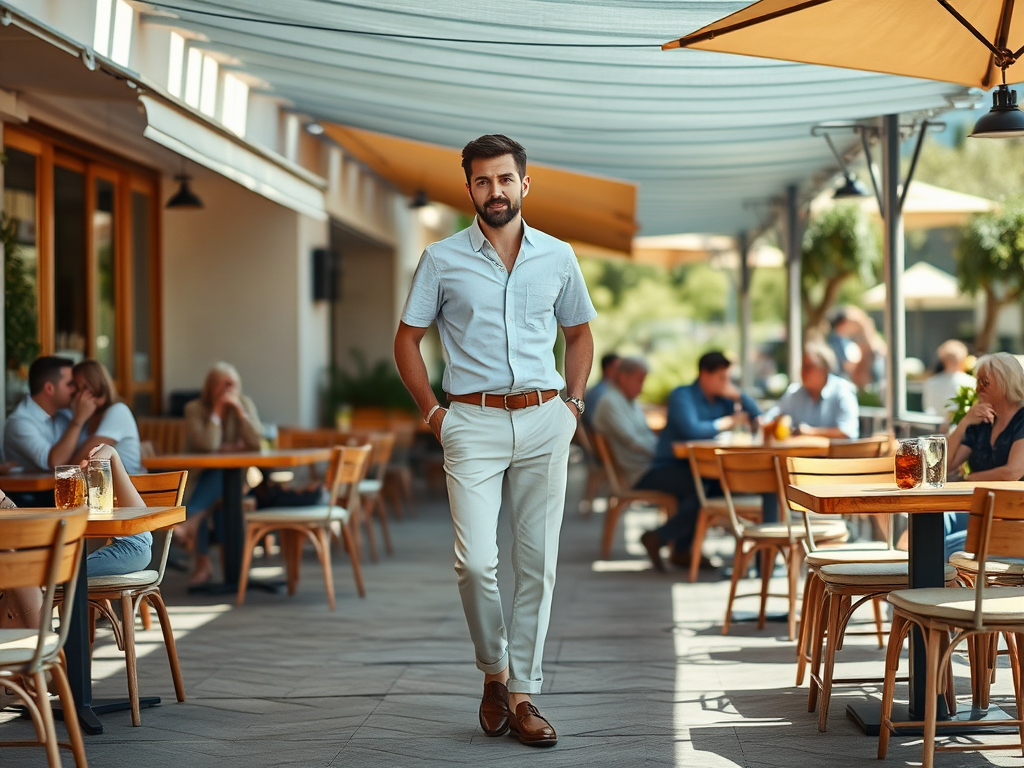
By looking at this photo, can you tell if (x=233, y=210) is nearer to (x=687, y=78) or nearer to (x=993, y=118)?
(x=687, y=78)

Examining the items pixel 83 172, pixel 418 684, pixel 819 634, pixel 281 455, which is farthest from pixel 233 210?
pixel 819 634

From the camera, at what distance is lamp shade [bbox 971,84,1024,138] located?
4.59 metres

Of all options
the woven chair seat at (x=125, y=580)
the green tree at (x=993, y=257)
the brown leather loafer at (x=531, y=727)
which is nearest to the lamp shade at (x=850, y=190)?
the green tree at (x=993, y=257)

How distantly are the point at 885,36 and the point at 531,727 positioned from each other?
286cm

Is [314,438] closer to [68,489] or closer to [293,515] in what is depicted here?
[293,515]

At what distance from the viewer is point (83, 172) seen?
27.1ft

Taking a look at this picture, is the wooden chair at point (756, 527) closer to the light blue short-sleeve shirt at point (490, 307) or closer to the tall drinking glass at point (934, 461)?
the tall drinking glass at point (934, 461)

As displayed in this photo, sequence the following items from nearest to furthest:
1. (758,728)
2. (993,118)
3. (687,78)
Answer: (758,728), (993,118), (687,78)

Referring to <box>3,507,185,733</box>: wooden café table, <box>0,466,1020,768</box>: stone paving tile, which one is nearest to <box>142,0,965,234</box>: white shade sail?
<box>3,507,185,733</box>: wooden café table

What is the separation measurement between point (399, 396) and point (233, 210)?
2.64 m

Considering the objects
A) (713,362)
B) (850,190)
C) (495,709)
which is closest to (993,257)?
(850,190)

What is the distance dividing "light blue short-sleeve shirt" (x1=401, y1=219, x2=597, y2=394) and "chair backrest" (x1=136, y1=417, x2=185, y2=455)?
17.4 ft

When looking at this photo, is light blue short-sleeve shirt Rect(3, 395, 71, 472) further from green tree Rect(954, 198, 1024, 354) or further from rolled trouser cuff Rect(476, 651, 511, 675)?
green tree Rect(954, 198, 1024, 354)

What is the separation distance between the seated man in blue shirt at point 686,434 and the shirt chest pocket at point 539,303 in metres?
3.86
